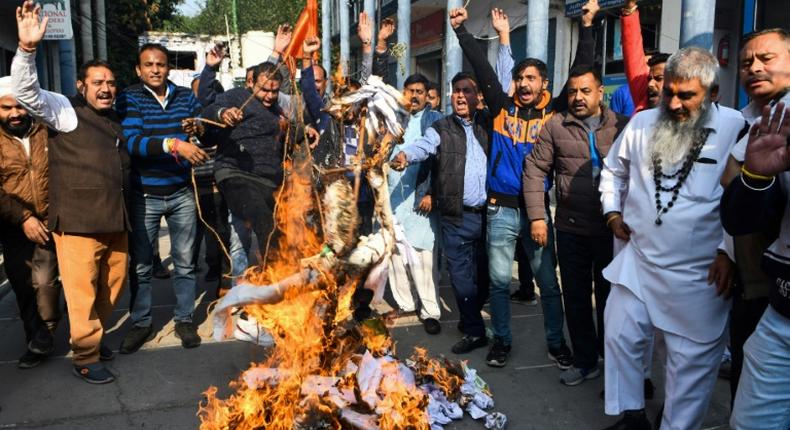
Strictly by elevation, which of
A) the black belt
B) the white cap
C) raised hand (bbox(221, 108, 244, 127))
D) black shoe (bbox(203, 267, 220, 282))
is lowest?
black shoe (bbox(203, 267, 220, 282))

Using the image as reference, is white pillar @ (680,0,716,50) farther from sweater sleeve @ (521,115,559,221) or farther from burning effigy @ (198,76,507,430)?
burning effigy @ (198,76,507,430)

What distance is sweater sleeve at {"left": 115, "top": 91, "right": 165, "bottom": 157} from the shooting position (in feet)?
14.3

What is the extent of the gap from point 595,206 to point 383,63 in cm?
180

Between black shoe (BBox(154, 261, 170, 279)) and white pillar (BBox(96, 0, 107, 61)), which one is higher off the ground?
white pillar (BBox(96, 0, 107, 61))

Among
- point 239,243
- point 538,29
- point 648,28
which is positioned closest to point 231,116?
point 239,243

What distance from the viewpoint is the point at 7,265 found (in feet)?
14.2

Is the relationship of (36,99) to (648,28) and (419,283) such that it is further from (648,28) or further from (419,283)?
(648,28)

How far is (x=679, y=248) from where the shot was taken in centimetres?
303

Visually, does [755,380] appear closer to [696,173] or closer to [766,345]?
[766,345]

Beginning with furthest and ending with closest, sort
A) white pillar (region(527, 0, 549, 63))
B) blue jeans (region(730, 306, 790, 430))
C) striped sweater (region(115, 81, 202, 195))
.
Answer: white pillar (region(527, 0, 549, 63)) < striped sweater (region(115, 81, 202, 195)) < blue jeans (region(730, 306, 790, 430))

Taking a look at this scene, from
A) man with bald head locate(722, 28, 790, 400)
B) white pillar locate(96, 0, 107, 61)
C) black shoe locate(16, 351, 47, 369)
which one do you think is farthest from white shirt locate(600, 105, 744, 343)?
white pillar locate(96, 0, 107, 61)

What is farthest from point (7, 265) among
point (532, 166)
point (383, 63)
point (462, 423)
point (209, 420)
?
A: point (532, 166)

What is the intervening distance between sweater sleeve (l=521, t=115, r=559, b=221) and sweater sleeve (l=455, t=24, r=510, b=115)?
43 centimetres

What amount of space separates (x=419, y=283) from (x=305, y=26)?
238 centimetres
